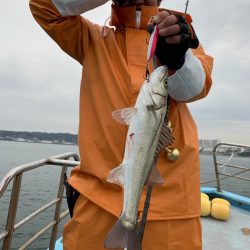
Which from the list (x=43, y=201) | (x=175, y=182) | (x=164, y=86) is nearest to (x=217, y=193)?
(x=175, y=182)

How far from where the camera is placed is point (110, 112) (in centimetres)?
211

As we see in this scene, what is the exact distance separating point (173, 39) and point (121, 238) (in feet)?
3.67

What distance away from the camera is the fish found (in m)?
1.73

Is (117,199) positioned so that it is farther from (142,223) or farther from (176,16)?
(176,16)

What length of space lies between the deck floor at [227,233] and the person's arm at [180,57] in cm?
298

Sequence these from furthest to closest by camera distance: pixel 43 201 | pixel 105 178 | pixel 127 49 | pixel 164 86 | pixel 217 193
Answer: pixel 43 201
pixel 217 193
pixel 127 49
pixel 105 178
pixel 164 86

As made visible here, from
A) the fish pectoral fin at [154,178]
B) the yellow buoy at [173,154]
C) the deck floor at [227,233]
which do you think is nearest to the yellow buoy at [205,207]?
the deck floor at [227,233]

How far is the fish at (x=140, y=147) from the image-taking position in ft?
5.69

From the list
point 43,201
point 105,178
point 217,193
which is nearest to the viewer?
point 105,178

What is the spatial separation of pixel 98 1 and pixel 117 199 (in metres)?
1.25

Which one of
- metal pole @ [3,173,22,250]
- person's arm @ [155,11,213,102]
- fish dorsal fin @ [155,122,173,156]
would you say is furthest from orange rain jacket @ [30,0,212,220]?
metal pole @ [3,173,22,250]

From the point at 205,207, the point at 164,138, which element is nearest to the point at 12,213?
the point at 164,138

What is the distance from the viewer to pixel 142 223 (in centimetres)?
184

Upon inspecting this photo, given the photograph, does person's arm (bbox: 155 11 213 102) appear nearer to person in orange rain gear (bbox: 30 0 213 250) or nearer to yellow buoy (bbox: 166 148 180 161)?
person in orange rain gear (bbox: 30 0 213 250)
